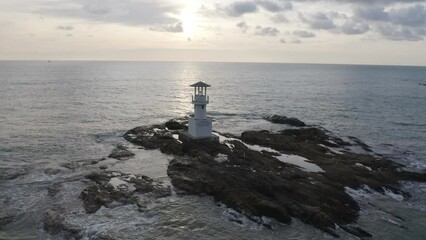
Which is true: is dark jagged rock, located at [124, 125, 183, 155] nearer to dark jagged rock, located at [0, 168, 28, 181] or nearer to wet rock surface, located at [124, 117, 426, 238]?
wet rock surface, located at [124, 117, 426, 238]

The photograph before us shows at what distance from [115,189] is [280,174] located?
12601 millimetres

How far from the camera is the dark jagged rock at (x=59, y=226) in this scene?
19.8 m

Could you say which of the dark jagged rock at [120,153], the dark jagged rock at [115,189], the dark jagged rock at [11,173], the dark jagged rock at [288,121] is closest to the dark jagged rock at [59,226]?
the dark jagged rock at [115,189]

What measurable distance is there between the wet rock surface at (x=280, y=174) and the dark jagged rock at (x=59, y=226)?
7915 mm

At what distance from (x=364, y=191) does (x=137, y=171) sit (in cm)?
1818

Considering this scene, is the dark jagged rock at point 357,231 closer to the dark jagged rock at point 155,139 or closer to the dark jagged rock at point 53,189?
the dark jagged rock at point 155,139

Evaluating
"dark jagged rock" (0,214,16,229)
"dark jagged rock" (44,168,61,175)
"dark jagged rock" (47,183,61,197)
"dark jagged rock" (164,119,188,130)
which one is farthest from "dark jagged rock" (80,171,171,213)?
"dark jagged rock" (164,119,188,130)

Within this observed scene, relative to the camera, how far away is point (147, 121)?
192 feet

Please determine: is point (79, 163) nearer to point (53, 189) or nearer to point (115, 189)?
point (53, 189)

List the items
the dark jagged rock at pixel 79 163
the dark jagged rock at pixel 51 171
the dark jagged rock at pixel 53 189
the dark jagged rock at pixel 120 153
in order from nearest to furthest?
the dark jagged rock at pixel 53 189, the dark jagged rock at pixel 51 171, the dark jagged rock at pixel 79 163, the dark jagged rock at pixel 120 153

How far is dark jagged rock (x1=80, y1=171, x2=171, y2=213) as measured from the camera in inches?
938

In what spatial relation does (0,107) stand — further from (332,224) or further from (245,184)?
(332,224)

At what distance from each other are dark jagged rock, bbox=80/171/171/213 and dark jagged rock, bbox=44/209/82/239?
6.08ft

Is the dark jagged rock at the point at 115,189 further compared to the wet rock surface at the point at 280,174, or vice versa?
the dark jagged rock at the point at 115,189
